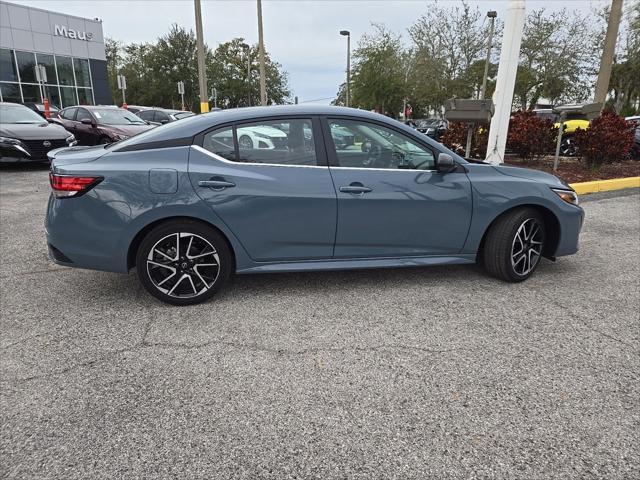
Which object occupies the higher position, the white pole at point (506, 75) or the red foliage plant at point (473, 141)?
the white pole at point (506, 75)

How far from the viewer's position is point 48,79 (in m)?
29.4

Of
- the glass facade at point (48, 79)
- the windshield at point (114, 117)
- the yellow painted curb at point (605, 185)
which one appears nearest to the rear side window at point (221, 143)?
the yellow painted curb at point (605, 185)

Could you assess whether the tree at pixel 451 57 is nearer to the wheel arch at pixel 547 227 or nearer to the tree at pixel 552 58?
the tree at pixel 552 58

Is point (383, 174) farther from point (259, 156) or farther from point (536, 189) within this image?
point (536, 189)

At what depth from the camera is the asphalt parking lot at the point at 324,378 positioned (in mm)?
2064

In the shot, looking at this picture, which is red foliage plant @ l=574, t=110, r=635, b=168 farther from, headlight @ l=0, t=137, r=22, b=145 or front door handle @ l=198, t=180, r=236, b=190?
headlight @ l=0, t=137, r=22, b=145

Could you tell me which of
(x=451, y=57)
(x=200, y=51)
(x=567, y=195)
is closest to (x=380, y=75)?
(x=451, y=57)

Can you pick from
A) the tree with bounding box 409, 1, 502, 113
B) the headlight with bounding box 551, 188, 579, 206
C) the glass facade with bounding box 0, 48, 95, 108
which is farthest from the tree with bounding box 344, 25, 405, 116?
the headlight with bounding box 551, 188, 579, 206

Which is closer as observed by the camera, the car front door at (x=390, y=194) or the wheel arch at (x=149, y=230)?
the wheel arch at (x=149, y=230)

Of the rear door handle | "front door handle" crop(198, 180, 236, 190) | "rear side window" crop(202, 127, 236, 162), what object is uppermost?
"rear side window" crop(202, 127, 236, 162)

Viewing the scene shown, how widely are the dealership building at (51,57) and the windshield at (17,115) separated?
58.2 ft

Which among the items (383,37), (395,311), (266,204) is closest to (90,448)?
(266,204)

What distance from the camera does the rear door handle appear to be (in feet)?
11.8

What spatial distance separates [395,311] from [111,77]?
61.6 m
